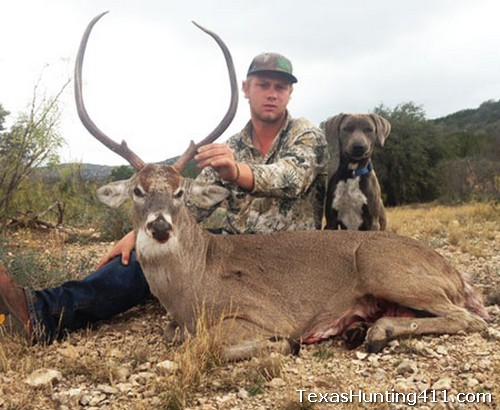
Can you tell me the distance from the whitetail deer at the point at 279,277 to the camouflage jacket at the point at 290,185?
93 cm

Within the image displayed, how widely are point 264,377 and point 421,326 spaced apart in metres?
1.38

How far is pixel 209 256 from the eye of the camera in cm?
470

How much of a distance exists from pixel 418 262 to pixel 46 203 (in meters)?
9.01

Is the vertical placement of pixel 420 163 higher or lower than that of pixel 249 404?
higher

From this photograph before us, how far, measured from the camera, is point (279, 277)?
15.2 ft

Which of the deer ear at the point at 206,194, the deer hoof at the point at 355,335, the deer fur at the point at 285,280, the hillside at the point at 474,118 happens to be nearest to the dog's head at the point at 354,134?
the deer fur at the point at 285,280

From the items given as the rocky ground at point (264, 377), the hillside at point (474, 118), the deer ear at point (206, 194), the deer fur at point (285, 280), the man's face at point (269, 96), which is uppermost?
the hillside at point (474, 118)

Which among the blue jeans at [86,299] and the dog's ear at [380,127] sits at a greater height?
the dog's ear at [380,127]

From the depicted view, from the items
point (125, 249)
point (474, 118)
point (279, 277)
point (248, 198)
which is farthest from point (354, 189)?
point (474, 118)

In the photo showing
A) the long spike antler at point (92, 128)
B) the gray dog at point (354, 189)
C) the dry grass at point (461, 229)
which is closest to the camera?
the long spike antler at point (92, 128)

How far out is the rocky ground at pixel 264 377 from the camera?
10.5 feet

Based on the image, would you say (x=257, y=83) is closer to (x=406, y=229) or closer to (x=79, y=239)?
(x=79, y=239)

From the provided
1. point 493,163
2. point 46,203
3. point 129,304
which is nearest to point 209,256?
point 129,304

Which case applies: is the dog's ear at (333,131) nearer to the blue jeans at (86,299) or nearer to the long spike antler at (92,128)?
the blue jeans at (86,299)
